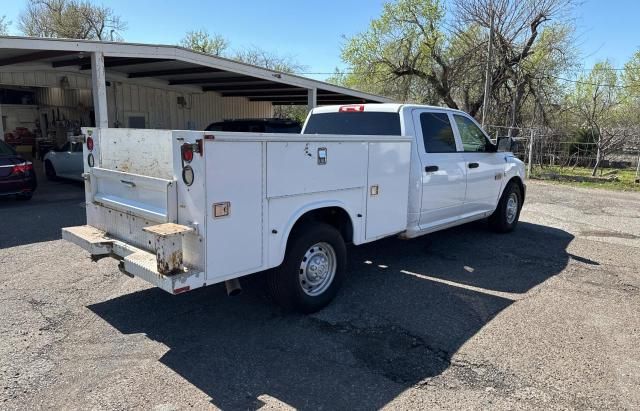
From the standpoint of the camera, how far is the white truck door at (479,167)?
6.75 meters

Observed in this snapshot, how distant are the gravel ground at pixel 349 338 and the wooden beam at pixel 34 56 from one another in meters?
5.61

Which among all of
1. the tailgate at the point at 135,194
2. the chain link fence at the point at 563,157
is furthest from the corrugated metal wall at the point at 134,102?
the tailgate at the point at 135,194

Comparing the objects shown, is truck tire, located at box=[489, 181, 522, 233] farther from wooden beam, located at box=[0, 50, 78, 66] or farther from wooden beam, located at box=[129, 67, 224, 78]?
wooden beam, located at box=[0, 50, 78, 66]

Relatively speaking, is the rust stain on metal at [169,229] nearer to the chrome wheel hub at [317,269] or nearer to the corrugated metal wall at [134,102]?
the chrome wheel hub at [317,269]

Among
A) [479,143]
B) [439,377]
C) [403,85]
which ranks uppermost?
[403,85]

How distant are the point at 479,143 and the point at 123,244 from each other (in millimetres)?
5173

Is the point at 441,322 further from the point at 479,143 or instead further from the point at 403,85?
the point at 403,85

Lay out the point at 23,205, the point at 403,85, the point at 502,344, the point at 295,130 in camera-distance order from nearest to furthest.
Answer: the point at 502,344 < the point at 23,205 < the point at 295,130 < the point at 403,85

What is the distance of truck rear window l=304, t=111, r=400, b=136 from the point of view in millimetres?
5883

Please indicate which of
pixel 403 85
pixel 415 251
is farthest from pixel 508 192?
pixel 403 85

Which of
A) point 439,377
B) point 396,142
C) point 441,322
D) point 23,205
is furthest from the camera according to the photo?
point 23,205

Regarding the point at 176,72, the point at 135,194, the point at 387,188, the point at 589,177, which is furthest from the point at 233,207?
the point at 589,177

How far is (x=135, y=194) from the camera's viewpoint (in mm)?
4203

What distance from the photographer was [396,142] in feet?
17.1
